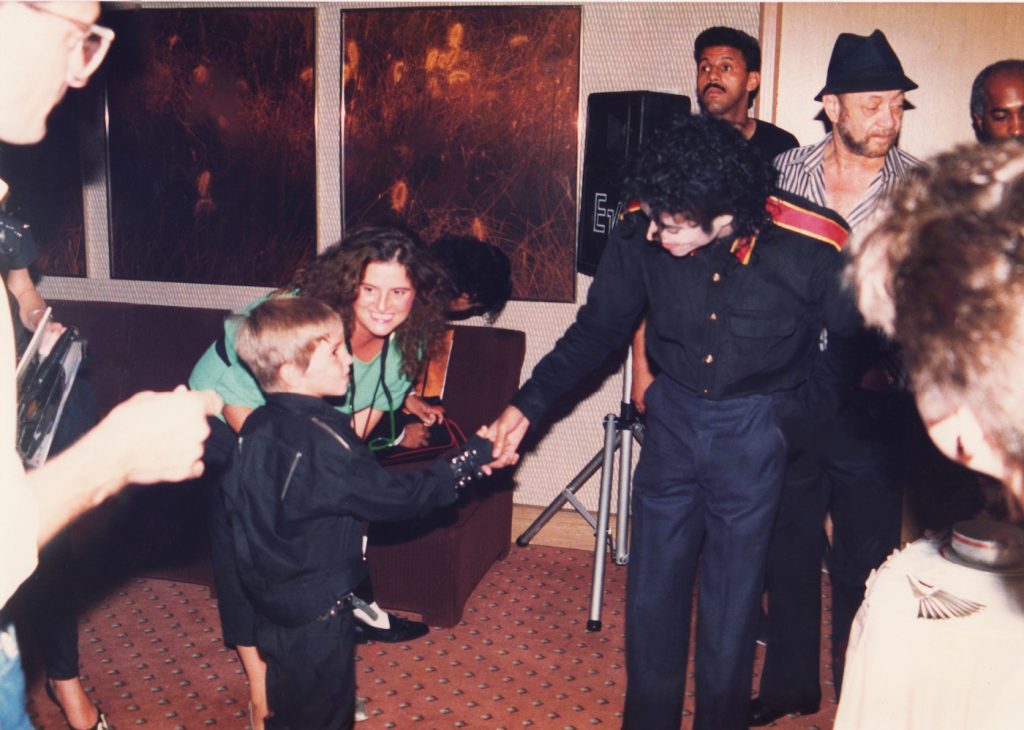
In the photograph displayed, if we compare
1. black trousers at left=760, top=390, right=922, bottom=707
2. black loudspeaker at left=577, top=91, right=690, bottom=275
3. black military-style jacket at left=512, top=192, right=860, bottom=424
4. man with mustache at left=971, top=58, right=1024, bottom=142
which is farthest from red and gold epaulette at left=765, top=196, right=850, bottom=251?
man with mustache at left=971, top=58, right=1024, bottom=142

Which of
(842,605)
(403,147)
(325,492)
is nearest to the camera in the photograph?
(325,492)

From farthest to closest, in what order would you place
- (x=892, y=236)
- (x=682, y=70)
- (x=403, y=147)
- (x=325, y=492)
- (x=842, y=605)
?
(x=403, y=147)
(x=682, y=70)
(x=842, y=605)
(x=325, y=492)
(x=892, y=236)

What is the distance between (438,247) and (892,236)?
273 cm

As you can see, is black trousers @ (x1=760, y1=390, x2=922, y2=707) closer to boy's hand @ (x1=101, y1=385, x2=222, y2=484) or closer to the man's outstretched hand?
the man's outstretched hand

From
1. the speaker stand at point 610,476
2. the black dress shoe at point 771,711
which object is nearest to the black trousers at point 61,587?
the speaker stand at point 610,476

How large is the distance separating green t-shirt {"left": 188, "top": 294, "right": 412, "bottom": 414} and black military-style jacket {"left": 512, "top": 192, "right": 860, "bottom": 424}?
91 centimetres

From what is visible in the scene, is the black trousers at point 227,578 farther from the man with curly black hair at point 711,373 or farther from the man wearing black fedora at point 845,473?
the man wearing black fedora at point 845,473

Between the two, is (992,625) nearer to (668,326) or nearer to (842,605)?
(668,326)

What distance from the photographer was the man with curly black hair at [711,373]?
7.36 ft

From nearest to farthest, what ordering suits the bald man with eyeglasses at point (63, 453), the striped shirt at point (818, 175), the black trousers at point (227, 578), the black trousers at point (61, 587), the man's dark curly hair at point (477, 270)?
the bald man with eyeglasses at point (63, 453) < the black trousers at point (61, 587) < the black trousers at point (227, 578) < the striped shirt at point (818, 175) < the man's dark curly hair at point (477, 270)

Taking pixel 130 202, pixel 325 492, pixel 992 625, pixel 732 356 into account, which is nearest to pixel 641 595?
pixel 732 356

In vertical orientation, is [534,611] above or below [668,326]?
below

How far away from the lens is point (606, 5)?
12.4ft

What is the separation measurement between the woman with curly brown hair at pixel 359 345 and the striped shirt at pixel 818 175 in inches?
45.8
